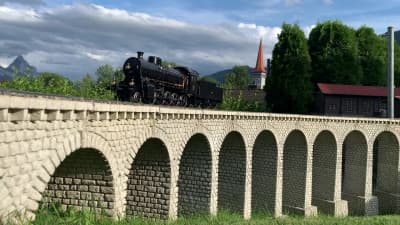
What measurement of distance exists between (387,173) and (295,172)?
34.7ft

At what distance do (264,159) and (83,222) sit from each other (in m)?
16.1

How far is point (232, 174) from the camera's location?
22469mm

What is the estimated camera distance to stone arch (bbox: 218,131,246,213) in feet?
71.3

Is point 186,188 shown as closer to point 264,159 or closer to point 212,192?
point 212,192

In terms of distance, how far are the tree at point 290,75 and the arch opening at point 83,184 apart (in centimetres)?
3050

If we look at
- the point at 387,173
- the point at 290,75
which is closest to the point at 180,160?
the point at 387,173

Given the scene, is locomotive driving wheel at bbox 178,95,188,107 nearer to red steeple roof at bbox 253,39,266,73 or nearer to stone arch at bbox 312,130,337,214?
stone arch at bbox 312,130,337,214

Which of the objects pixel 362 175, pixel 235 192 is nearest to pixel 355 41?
pixel 362 175

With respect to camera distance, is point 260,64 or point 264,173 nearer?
point 264,173

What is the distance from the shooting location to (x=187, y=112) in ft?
51.2

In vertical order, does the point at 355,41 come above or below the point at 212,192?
above

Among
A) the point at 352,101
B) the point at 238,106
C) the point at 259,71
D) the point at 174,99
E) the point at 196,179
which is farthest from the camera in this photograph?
the point at 259,71

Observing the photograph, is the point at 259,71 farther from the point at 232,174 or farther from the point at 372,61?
the point at 232,174

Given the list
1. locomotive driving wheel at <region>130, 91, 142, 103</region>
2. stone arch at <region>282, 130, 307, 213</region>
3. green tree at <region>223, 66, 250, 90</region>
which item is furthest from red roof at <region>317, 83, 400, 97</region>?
green tree at <region>223, 66, 250, 90</region>
